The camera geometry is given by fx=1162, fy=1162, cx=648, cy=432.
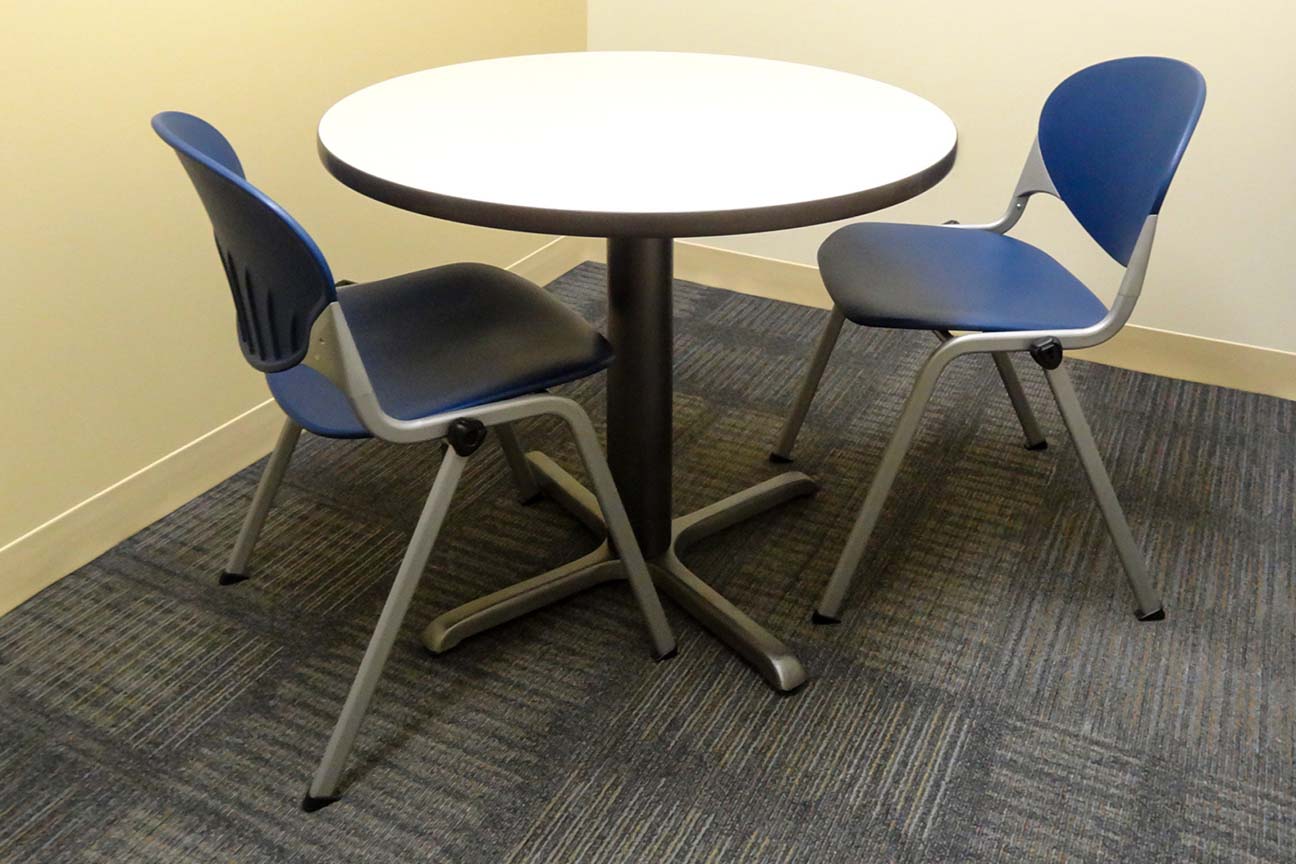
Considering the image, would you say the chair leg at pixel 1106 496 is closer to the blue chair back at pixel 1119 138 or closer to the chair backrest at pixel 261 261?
the blue chair back at pixel 1119 138

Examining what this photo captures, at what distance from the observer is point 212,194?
4.24ft

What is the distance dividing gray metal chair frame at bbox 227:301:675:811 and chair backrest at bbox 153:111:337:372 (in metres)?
0.03

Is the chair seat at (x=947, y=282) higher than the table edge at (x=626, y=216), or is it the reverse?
the table edge at (x=626, y=216)

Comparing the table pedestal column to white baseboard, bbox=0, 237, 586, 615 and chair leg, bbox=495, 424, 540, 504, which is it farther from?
white baseboard, bbox=0, 237, 586, 615

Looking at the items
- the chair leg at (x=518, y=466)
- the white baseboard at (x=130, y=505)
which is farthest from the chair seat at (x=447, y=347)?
the white baseboard at (x=130, y=505)

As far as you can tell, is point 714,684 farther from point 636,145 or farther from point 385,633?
point 636,145

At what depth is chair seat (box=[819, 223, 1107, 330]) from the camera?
171 centimetres

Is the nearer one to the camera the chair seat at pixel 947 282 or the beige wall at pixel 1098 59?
the chair seat at pixel 947 282

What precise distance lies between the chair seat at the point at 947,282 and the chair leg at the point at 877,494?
9 cm

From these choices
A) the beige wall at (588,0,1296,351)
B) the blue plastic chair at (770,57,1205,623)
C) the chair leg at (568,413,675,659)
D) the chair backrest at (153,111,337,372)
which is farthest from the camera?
the beige wall at (588,0,1296,351)

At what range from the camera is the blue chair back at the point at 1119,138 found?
65.1 inches

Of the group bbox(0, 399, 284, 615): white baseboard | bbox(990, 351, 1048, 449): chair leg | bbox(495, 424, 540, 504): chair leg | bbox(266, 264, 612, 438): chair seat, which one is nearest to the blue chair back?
bbox(990, 351, 1048, 449): chair leg

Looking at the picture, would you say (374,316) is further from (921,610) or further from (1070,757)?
(1070,757)

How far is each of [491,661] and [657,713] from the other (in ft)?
0.90
